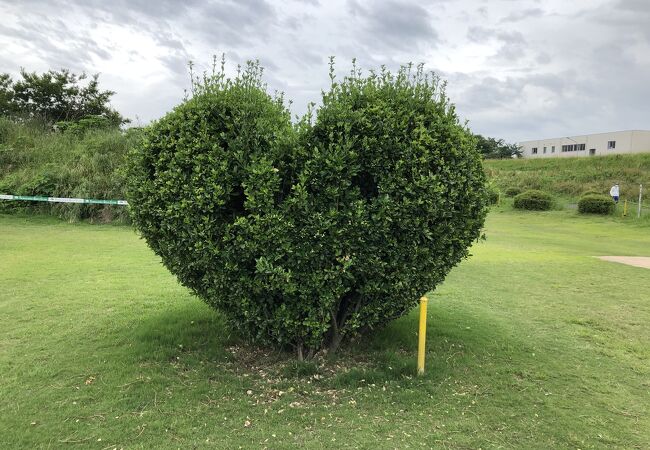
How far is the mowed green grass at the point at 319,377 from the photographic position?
3.70 m

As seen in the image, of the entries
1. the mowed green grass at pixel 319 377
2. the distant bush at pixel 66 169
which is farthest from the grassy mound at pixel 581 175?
the mowed green grass at pixel 319 377

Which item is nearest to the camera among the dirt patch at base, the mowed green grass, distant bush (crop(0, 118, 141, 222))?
the mowed green grass

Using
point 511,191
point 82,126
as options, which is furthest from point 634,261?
point 511,191

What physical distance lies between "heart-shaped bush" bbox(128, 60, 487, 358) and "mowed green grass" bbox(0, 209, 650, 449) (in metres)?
0.66

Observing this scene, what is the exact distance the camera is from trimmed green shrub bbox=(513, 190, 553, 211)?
101 ft

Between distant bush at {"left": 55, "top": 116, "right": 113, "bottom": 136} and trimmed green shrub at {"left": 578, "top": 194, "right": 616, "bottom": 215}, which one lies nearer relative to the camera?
distant bush at {"left": 55, "top": 116, "right": 113, "bottom": 136}

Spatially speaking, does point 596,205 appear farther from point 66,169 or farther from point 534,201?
point 66,169

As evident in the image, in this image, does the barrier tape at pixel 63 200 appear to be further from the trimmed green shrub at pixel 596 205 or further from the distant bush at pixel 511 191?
the distant bush at pixel 511 191

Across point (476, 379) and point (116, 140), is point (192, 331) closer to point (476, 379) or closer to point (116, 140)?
point (476, 379)

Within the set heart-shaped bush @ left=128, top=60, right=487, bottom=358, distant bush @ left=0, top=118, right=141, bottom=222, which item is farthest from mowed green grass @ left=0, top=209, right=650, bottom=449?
distant bush @ left=0, top=118, right=141, bottom=222

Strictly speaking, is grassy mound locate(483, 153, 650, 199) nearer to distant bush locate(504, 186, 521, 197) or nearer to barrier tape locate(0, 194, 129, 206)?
distant bush locate(504, 186, 521, 197)

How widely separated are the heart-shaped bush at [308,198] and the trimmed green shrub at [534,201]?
2899 cm

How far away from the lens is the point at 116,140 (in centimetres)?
1991

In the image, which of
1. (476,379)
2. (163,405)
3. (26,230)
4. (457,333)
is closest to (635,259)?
(457,333)
